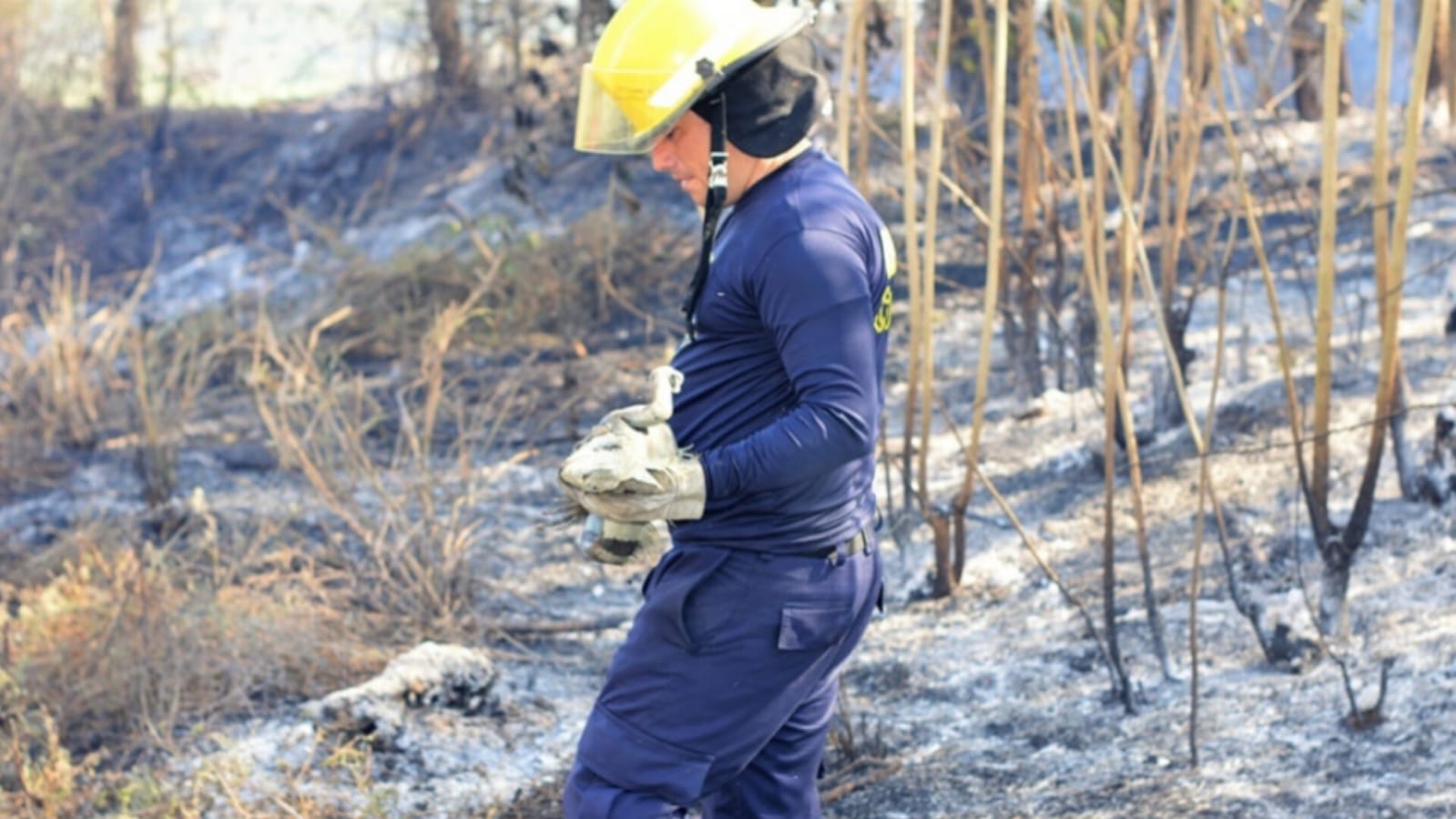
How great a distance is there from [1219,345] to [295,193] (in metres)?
9.42

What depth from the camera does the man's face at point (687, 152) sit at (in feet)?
7.25

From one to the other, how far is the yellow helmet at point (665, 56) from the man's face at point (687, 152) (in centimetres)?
3

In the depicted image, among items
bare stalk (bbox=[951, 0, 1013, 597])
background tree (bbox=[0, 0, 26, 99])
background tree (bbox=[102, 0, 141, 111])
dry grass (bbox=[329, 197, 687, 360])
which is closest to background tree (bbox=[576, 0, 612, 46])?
dry grass (bbox=[329, 197, 687, 360])

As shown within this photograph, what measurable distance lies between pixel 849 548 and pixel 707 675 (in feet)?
0.88

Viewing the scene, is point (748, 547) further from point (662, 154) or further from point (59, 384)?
point (59, 384)

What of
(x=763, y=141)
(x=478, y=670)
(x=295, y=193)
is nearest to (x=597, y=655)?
(x=478, y=670)

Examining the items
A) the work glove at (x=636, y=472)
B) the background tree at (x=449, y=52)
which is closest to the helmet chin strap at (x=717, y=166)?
the work glove at (x=636, y=472)

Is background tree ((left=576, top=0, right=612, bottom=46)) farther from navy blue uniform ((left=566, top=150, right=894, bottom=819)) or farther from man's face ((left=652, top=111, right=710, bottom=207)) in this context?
navy blue uniform ((left=566, top=150, right=894, bottom=819))

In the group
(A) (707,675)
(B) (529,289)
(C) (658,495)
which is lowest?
(B) (529,289)

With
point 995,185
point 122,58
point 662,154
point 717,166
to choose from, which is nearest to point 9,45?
point 122,58

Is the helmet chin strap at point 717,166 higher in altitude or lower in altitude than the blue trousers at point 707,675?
higher

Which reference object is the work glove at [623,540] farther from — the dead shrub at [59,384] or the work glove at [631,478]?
the dead shrub at [59,384]

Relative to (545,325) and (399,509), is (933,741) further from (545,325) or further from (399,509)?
(545,325)

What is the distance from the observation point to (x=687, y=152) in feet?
7.34
